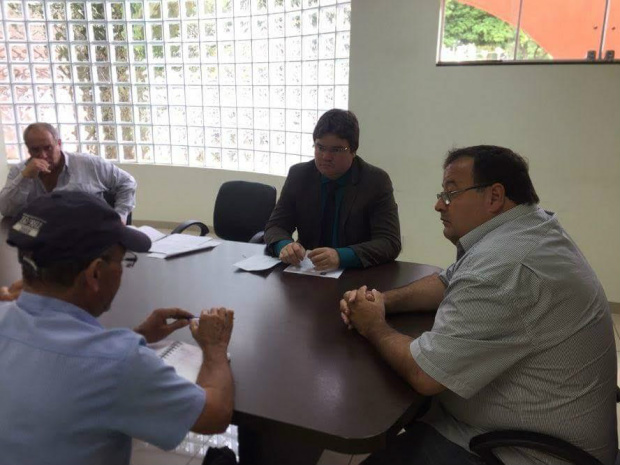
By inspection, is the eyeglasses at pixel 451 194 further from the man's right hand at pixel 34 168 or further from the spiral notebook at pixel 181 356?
the man's right hand at pixel 34 168

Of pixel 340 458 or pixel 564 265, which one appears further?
pixel 340 458

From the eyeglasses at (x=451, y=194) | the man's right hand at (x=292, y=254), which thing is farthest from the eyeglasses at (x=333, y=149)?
the eyeglasses at (x=451, y=194)

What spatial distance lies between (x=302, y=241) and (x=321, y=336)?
101 cm

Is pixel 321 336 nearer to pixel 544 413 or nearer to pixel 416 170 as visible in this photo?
pixel 544 413

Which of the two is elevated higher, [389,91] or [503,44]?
[503,44]

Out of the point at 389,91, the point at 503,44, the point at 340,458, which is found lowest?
the point at 340,458

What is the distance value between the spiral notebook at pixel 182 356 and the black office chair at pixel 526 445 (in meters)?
0.66

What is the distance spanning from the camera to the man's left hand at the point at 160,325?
125 cm

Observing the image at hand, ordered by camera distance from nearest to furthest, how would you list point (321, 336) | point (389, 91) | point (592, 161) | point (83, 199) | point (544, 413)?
point (83, 199)
point (544, 413)
point (321, 336)
point (592, 161)
point (389, 91)

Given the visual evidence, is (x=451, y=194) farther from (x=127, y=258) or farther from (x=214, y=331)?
(x=127, y=258)

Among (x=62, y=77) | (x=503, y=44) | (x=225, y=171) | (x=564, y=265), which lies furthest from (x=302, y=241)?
(x=62, y=77)

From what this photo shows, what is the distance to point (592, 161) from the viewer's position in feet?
9.67

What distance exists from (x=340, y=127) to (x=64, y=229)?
4.53 feet

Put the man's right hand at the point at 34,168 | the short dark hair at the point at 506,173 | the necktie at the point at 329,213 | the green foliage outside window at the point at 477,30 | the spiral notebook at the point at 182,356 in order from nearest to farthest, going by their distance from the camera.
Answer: the spiral notebook at the point at 182,356
the short dark hair at the point at 506,173
the necktie at the point at 329,213
the man's right hand at the point at 34,168
the green foliage outside window at the point at 477,30
